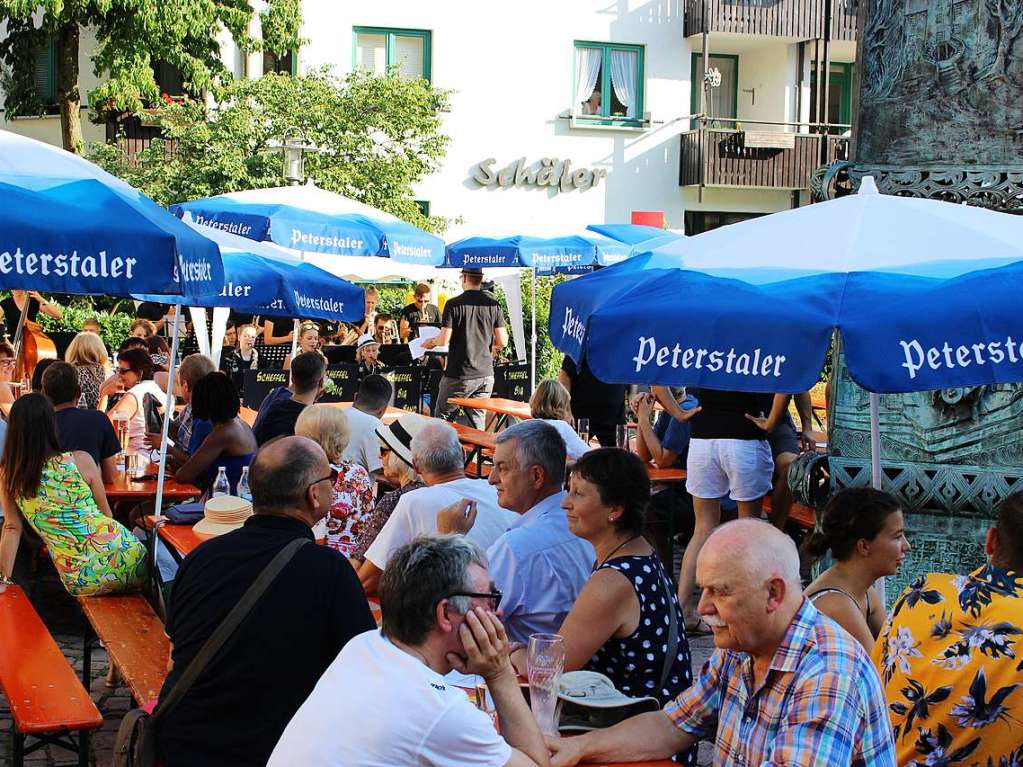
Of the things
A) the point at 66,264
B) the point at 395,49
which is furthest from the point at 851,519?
the point at 395,49

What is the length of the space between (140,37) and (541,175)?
8.39 metres

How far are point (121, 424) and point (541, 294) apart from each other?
1623 centimetres

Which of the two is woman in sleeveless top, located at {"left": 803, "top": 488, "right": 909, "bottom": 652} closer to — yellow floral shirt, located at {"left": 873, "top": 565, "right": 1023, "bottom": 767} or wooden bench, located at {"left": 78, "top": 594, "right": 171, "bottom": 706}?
yellow floral shirt, located at {"left": 873, "top": 565, "right": 1023, "bottom": 767}

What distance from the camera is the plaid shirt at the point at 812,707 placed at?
326 cm

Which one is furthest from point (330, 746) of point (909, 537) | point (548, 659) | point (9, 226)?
point (909, 537)

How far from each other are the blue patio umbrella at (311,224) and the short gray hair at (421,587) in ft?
27.7

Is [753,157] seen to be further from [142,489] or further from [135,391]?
[142,489]

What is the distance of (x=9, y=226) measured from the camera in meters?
5.00

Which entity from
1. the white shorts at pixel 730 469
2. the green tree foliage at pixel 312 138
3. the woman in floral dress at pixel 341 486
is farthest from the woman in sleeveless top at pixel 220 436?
the green tree foliage at pixel 312 138

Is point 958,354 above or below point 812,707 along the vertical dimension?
above

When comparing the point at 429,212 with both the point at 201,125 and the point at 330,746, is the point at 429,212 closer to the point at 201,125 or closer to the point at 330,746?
the point at 201,125

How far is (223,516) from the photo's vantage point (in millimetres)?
7055

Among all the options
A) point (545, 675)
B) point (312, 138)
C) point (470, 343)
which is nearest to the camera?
point (545, 675)

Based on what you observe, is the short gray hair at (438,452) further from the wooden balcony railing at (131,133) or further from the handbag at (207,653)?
the wooden balcony railing at (131,133)
